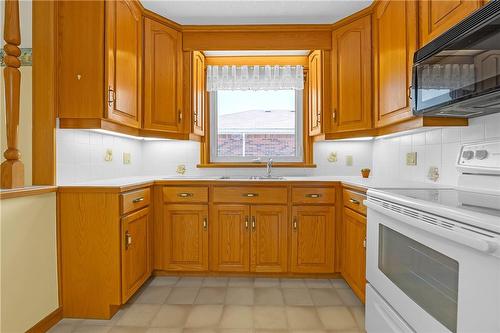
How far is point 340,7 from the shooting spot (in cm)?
233

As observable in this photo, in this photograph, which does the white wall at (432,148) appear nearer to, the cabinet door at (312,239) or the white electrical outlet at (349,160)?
the white electrical outlet at (349,160)

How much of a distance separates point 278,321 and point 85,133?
6.02 feet

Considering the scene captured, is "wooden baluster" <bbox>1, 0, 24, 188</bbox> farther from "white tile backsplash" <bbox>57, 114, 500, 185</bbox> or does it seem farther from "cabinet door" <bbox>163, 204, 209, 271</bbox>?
"cabinet door" <bbox>163, 204, 209, 271</bbox>

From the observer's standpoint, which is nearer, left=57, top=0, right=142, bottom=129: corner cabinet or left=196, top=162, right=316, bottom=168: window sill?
left=57, top=0, right=142, bottom=129: corner cabinet

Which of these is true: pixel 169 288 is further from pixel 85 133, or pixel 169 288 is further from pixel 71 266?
pixel 85 133

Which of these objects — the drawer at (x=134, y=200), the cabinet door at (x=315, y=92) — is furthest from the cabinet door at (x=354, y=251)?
the drawer at (x=134, y=200)

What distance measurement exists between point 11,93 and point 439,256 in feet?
7.19

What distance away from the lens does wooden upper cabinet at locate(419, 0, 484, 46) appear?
134 centimetres

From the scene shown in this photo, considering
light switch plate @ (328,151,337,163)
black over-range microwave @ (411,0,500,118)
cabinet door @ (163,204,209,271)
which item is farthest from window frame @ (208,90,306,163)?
black over-range microwave @ (411,0,500,118)

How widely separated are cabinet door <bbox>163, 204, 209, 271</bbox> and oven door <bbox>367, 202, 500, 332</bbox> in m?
1.36

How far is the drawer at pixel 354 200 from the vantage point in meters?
1.89

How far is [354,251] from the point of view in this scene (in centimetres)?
204

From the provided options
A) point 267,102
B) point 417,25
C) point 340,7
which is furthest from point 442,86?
point 267,102

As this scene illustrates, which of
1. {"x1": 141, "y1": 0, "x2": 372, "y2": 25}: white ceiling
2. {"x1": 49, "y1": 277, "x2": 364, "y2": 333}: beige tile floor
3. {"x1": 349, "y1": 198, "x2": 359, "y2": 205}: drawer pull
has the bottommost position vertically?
{"x1": 49, "y1": 277, "x2": 364, "y2": 333}: beige tile floor
